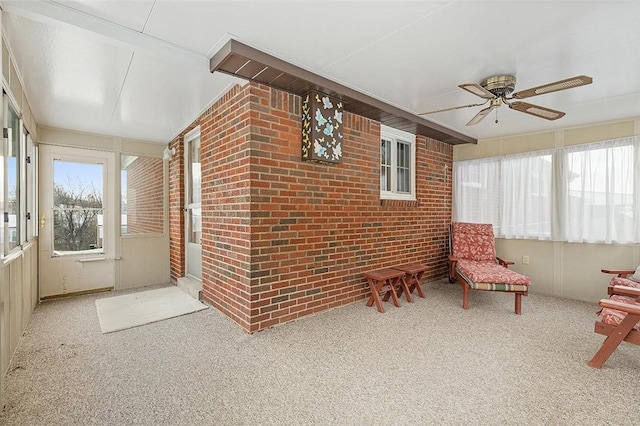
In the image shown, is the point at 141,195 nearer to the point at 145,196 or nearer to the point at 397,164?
the point at 145,196

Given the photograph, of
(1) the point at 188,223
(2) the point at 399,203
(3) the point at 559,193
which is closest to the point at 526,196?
(3) the point at 559,193

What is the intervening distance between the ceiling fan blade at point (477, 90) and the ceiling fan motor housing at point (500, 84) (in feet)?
0.39

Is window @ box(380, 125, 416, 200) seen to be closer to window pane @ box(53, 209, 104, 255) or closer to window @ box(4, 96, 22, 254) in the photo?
window @ box(4, 96, 22, 254)

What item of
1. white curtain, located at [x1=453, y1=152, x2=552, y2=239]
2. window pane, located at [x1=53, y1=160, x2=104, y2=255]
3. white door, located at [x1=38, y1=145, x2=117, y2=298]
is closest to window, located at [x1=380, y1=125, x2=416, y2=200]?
white curtain, located at [x1=453, y1=152, x2=552, y2=239]

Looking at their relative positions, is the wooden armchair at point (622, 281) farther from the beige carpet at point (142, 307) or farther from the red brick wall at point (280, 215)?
the beige carpet at point (142, 307)

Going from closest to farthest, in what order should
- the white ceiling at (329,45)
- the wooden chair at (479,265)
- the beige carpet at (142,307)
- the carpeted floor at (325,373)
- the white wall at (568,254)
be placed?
the carpeted floor at (325,373) → the white ceiling at (329,45) → the beige carpet at (142,307) → the wooden chair at (479,265) → the white wall at (568,254)

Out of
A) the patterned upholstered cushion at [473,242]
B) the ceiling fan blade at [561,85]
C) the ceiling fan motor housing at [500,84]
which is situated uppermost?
the ceiling fan motor housing at [500,84]

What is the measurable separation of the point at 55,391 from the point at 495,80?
4.08 m

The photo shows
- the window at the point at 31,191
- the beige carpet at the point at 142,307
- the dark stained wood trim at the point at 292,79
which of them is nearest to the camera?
the dark stained wood trim at the point at 292,79

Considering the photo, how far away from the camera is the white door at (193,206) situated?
3.99 metres

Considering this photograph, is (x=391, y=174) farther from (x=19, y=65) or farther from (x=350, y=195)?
(x=19, y=65)

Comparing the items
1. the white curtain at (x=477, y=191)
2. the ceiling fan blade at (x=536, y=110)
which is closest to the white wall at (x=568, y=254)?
the white curtain at (x=477, y=191)

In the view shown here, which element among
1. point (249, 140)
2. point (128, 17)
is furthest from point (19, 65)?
point (249, 140)

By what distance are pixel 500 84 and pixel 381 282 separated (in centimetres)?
228
